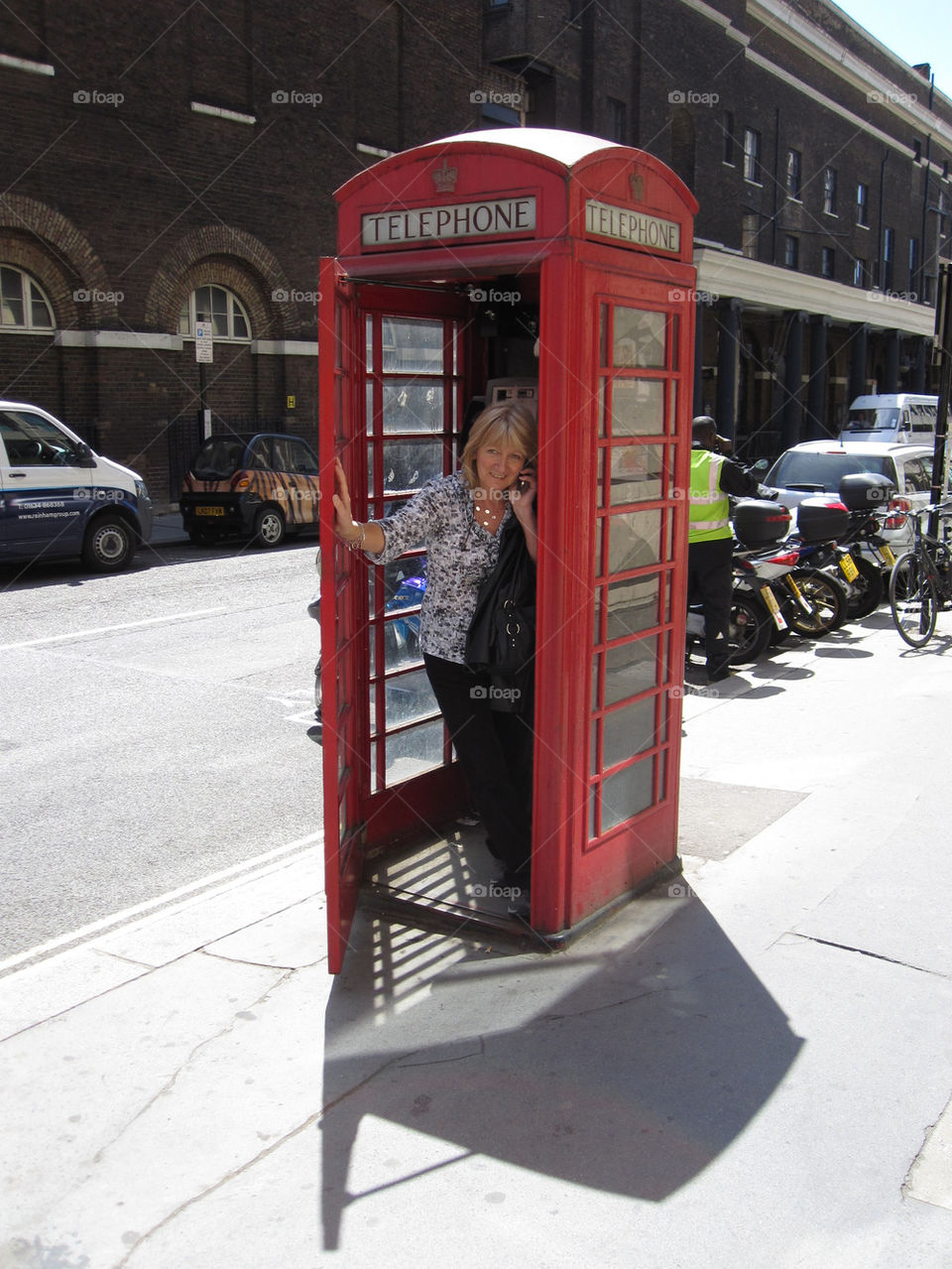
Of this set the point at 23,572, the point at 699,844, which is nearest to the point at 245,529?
the point at 23,572

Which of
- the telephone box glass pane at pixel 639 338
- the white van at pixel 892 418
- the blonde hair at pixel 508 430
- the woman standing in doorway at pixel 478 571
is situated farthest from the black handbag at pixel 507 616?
the white van at pixel 892 418

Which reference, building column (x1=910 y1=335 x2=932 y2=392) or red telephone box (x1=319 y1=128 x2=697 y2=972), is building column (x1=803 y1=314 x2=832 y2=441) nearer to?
building column (x1=910 y1=335 x2=932 y2=392)

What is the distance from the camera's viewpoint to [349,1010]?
12.8 feet

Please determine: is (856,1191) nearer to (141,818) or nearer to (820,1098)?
(820,1098)

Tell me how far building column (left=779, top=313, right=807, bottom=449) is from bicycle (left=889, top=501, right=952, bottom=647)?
27208 mm

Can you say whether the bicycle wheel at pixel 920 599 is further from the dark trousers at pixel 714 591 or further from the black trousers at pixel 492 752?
the black trousers at pixel 492 752

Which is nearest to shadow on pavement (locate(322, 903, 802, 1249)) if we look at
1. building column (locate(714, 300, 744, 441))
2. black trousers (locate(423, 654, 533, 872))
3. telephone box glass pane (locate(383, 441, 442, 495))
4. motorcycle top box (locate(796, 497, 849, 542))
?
black trousers (locate(423, 654, 533, 872))

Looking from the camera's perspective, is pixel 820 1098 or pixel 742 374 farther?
pixel 742 374

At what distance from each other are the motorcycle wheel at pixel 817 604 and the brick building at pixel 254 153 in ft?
12.8

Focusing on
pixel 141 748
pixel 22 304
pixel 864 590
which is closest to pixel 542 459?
pixel 141 748

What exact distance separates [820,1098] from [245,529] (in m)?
14.9

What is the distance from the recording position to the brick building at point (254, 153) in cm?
1945

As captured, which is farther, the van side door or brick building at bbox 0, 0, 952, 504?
brick building at bbox 0, 0, 952, 504

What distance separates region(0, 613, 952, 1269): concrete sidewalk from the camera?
9.42 ft
